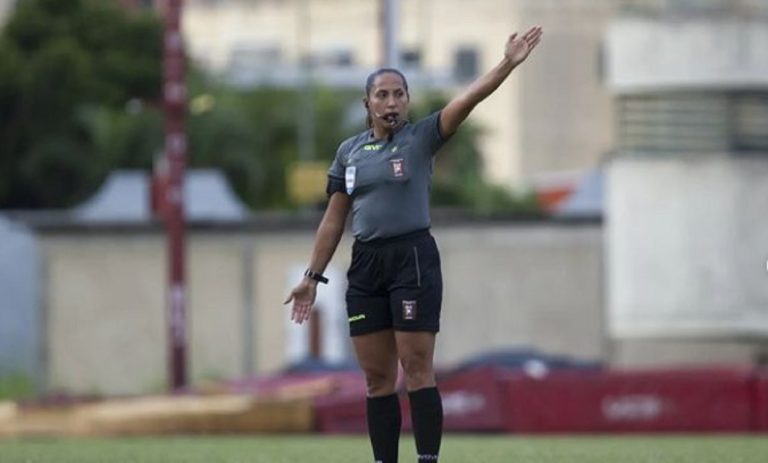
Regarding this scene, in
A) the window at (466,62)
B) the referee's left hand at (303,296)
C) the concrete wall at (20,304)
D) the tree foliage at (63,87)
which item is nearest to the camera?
the referee's left hand at (303,296)

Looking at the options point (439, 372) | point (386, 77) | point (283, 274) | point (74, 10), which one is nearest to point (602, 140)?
point (74, 10)

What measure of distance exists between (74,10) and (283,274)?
→ 36.7 m

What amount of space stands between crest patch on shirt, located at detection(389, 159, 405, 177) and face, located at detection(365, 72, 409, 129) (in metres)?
0.19

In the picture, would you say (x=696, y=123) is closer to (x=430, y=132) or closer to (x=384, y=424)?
(x=384, y=424)

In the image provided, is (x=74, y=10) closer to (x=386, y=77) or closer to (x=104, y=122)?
(x=104, y=122)

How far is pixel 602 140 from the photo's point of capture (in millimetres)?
100688

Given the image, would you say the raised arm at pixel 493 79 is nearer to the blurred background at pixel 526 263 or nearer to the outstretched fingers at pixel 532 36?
the outstretched fingers at pixel 532 36

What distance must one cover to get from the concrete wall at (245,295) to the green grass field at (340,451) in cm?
2018

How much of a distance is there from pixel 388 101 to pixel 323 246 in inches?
38.6

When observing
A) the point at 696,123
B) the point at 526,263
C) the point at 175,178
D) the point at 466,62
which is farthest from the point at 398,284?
the point at 466,62

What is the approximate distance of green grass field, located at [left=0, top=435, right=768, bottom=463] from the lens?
1933 cm

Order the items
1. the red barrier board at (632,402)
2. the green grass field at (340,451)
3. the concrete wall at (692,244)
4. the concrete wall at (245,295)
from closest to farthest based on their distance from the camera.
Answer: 1. the green grass field at (340,451)
2. the red barrier board at (632,402)
3. the concrete wall at (692,244)
4. the concrete wall at (245,295)

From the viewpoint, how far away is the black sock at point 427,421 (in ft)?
47.1

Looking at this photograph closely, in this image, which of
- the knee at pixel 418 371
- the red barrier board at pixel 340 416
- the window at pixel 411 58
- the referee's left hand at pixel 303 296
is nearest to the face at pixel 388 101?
the referee's left hand at pixel 303 296
